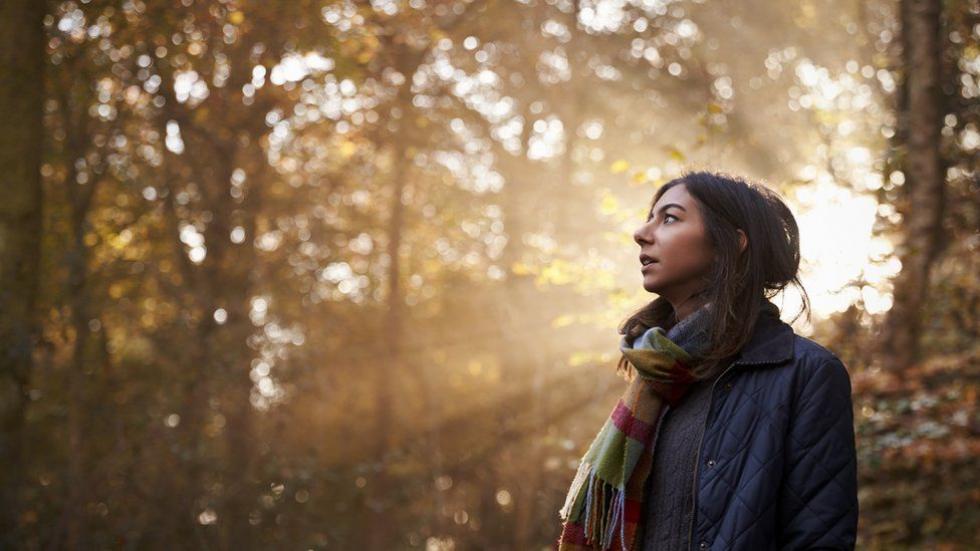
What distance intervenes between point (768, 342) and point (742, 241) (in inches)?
13.2

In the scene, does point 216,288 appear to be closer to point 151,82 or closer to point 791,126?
point 151,82

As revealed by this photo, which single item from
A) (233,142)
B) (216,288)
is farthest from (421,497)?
(233,142)

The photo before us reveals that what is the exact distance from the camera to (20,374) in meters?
7.23

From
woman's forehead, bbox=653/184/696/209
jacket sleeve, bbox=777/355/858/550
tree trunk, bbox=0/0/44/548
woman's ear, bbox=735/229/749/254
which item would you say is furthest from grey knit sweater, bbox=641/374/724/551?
tree trunk, bbox=0/0/44/548

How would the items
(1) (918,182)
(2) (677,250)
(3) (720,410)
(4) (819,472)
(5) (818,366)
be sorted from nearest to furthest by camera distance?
(4) (819,472) < (5) (818,366) < (3) (720,410) < (2) (677,250) < (1) (918,182)

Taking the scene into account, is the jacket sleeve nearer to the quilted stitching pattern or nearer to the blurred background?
the quilted stitching pattern

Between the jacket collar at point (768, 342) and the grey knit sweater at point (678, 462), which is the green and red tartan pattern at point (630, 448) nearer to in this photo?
the grey knit sweater at point (678, 462)

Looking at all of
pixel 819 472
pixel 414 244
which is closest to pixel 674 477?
pixel 819 472

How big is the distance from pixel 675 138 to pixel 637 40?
1995 millimetres

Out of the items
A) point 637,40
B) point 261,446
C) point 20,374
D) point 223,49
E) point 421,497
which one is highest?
point 637,40

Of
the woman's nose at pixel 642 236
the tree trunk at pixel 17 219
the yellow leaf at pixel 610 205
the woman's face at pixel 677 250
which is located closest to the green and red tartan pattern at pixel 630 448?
the woman's face at pixel 677 250

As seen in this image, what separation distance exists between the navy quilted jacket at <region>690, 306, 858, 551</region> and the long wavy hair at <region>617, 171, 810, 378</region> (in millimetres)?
126

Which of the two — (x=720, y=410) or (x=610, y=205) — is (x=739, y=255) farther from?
(x=610, y=205)

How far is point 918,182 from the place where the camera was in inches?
266
